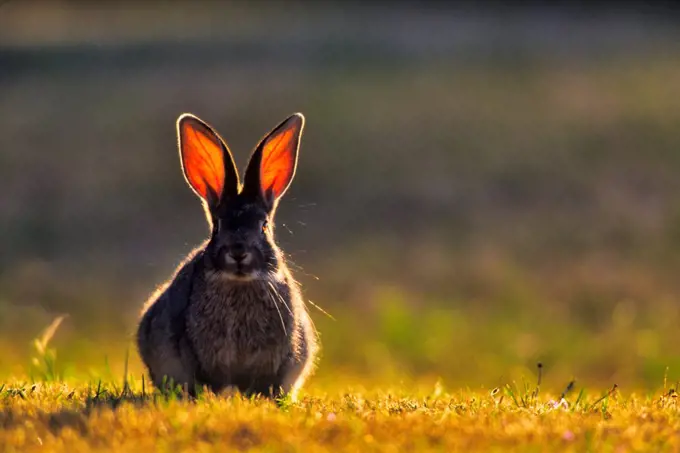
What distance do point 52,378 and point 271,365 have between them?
1.73 metres

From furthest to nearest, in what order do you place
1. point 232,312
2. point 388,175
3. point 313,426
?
point 388,175 < point 232,312 < point 313,426

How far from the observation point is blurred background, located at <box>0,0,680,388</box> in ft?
45.2

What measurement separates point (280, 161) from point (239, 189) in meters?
0.47

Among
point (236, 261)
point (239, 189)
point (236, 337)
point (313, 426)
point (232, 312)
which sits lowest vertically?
point (313, 426)

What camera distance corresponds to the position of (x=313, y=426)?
17.3 feet

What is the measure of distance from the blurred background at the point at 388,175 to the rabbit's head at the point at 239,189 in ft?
4.68

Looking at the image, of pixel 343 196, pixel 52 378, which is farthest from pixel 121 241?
pixel 52 378

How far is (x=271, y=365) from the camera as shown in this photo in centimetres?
672

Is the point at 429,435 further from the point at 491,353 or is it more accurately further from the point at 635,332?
the point at 635,332

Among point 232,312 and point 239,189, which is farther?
point 239,189

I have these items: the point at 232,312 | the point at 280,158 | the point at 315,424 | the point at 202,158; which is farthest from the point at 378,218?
the point at 315,424

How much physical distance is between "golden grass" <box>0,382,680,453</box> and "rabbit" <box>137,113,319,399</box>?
0.58m

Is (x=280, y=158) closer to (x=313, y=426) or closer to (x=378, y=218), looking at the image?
(x=313, y=426)

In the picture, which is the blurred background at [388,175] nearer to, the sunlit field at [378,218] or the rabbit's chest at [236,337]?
the sunlit field at [378,218]
